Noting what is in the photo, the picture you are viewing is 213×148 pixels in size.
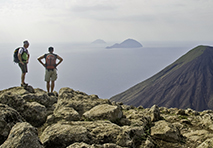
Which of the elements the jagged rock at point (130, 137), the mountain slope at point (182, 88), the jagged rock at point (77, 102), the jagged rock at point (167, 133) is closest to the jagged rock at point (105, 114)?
the jagged rock at point (77, 102)

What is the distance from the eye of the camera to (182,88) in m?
161

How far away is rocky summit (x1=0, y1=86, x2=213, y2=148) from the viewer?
15.9ft

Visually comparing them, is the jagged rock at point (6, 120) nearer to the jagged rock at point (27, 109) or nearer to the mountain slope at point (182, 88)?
the jagged rock at point (27, 109)

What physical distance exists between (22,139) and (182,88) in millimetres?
171706

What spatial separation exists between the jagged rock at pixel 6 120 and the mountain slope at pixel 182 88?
145 metres

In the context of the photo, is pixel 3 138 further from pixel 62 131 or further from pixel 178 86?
pixel 178 86

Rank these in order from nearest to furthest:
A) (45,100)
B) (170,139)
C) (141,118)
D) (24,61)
Answer: (170,139), (141,118), (45,100), (24,61)

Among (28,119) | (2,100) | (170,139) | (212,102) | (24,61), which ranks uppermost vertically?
(24,61)

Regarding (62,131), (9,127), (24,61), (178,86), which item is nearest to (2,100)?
(9,127)

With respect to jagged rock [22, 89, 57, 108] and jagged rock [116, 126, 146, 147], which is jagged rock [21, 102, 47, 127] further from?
jagged rock [116, 126, 146, 147]

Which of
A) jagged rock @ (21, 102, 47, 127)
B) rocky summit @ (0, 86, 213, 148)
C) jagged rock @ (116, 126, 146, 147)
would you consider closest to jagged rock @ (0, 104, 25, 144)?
rocky summit @ (0, 86, 213, 148)

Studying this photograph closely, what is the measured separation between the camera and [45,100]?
10047 millimetres

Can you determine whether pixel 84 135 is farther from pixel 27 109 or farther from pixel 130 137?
pixel 27 109

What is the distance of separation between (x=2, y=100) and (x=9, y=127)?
8.59 ft
